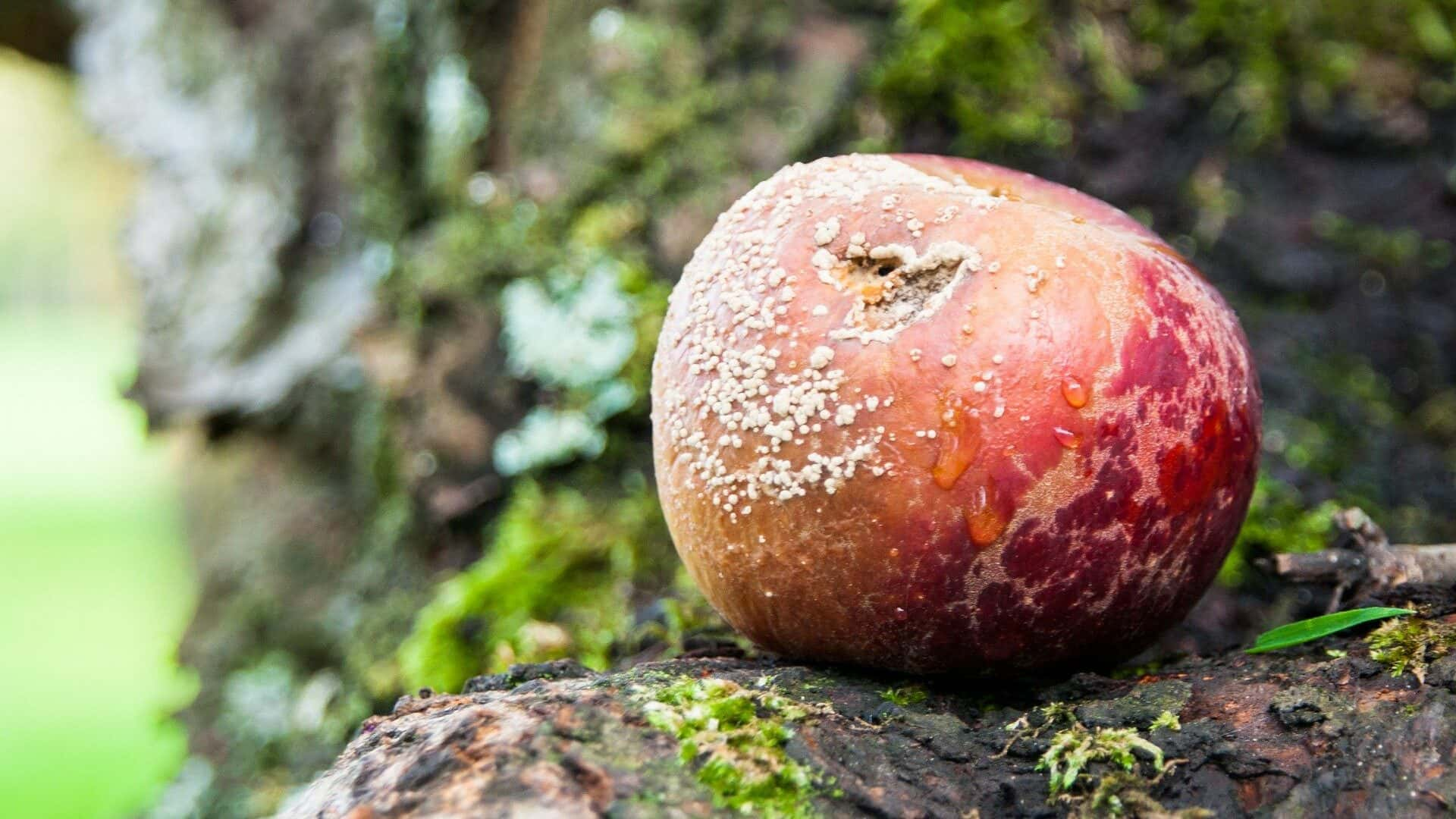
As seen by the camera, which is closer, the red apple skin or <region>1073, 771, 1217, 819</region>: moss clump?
<region>1073, 771, 1217, 819</region>: moss clump

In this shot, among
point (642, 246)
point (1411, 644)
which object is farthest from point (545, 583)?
point (1411, 644)

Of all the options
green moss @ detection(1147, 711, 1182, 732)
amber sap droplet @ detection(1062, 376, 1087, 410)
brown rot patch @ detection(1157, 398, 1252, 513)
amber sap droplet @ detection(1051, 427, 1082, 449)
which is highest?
amber sap droplet @ detection(1062, 376, 1087, 410)

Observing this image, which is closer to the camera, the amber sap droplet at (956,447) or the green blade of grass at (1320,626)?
the amber sap droplet at (956,447)

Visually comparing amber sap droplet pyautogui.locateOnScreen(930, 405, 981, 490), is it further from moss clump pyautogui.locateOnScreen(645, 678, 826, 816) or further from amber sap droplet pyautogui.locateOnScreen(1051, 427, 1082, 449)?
moss clump pyautogui.locateOnScreen(645, 678, 826, 816)

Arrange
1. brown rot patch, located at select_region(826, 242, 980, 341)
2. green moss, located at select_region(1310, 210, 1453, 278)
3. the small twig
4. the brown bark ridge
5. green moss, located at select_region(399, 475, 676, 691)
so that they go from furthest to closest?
green moss, located at select_region(1310, 210, 1453, 278), green moss, located at select_region(399, 475, 676, 691), the small twig, brown rot patch, located at select_region(826, 242, 980, 341), the brown bark ridge

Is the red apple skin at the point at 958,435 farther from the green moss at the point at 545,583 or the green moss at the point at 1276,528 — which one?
the green moss at the point at 545,583

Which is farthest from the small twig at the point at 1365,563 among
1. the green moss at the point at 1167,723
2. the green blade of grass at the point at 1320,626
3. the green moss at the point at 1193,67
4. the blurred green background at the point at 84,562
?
the blurred green background at the point at 84,562

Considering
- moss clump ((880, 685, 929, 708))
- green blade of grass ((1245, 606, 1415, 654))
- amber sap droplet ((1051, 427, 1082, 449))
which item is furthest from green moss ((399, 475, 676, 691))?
green blade of grass ((1245, 606, 1415, 654))
